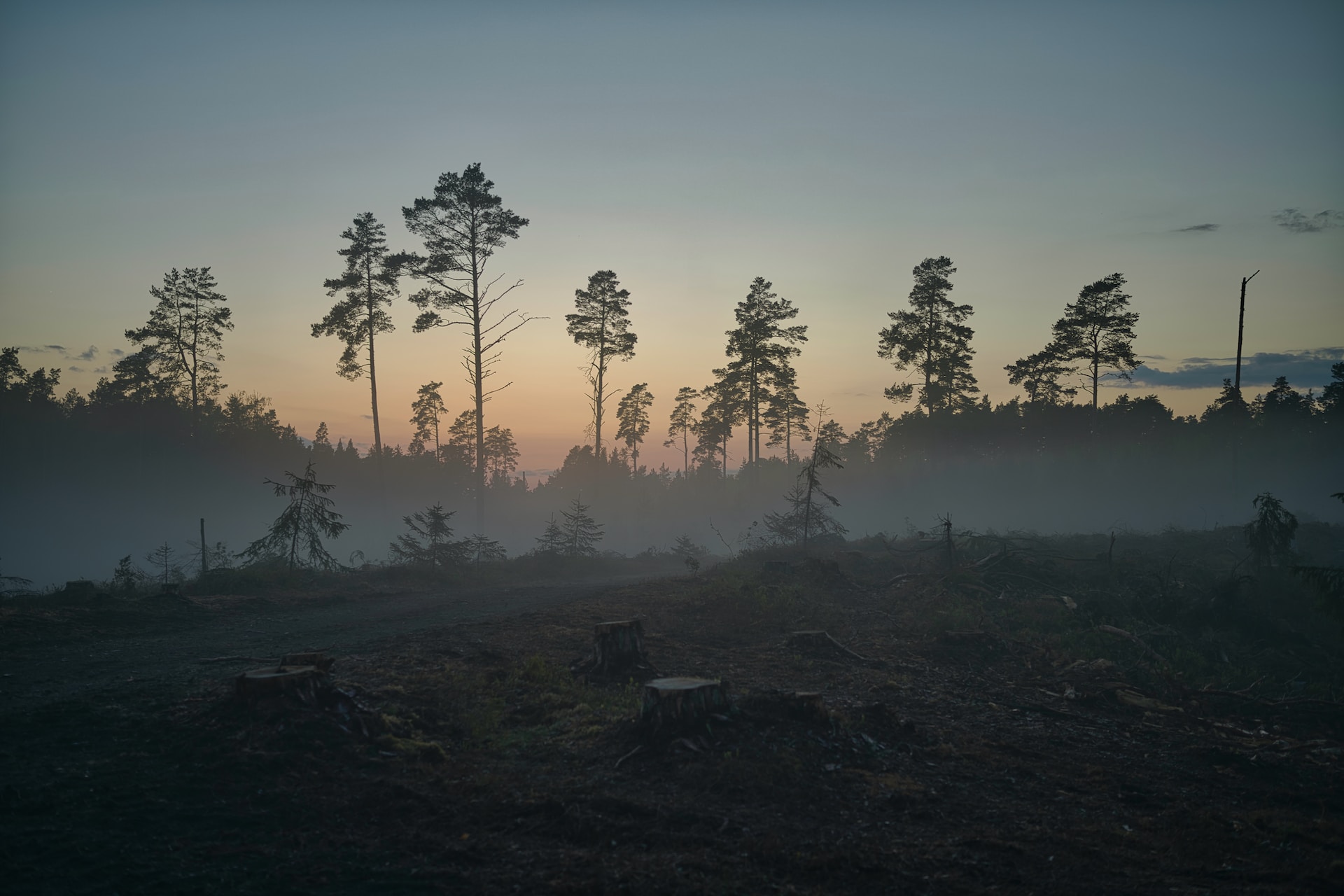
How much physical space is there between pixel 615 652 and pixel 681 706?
3.27 metres

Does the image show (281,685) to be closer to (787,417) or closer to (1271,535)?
(1271,535)

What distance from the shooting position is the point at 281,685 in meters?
7.12

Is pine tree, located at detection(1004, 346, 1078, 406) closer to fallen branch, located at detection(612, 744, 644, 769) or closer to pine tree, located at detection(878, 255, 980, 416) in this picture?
pine tree, located at detection(878, 255, 980, 416)

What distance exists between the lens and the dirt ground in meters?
4.89

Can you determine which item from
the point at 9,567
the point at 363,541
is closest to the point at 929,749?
the point at 9,567

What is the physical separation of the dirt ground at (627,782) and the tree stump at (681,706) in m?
0.16

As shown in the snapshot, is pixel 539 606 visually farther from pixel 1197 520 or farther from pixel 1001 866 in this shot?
pixel 1197 520

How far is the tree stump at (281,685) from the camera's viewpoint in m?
7.06

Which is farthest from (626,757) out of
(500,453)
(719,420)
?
(500,453)

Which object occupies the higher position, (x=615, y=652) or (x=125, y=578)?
(x=615, y=652)

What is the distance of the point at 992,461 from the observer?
171ft

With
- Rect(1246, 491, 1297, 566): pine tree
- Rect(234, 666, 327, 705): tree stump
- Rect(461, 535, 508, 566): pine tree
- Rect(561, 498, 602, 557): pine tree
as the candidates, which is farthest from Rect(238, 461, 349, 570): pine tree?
Rect(1246, 491, 1297, 566): pine tree

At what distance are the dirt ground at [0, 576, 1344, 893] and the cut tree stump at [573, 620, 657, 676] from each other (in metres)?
0.34

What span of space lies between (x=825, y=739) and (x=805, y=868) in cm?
237
